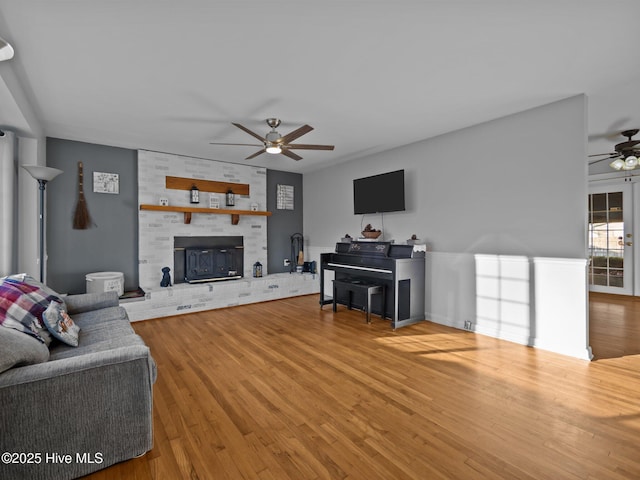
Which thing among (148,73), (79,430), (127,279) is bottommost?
(79,430)

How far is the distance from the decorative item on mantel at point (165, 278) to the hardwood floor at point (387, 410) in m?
1.51

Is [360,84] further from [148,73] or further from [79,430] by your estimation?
[79,430]

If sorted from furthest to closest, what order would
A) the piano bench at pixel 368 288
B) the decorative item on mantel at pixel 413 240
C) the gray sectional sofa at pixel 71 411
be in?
the decorative item on mantel at pixel 413 240 < the piano bench at pixel 368 288 < the gray sectional sofa at pixel 71 411

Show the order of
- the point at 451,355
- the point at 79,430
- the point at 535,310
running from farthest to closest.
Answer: the point at 535,310 → the point at 451,355 → the point at 79,430

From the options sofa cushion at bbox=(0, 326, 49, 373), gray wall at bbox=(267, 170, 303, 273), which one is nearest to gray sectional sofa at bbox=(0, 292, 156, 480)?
sofa cushion at bbox=(0, 326, 49, 373)

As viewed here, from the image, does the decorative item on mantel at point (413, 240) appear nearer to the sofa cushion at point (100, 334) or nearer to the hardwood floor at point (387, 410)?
the hardwood floor at point (387, 410)

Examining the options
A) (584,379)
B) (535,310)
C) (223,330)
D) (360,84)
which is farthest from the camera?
(223,330)

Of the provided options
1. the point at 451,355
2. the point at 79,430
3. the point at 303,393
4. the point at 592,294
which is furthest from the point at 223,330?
the point at 592,294

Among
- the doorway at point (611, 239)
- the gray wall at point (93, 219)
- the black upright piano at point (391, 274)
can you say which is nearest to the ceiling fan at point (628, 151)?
the doorway at point (611, 239)

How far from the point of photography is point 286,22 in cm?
197

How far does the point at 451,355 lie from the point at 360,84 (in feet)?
8.86

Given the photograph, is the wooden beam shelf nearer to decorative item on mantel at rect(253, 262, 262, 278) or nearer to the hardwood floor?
decorative item on mantel at rect(253, 262, 262, 278)

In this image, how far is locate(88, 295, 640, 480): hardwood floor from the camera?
1.60 metres

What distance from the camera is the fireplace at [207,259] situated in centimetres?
506
